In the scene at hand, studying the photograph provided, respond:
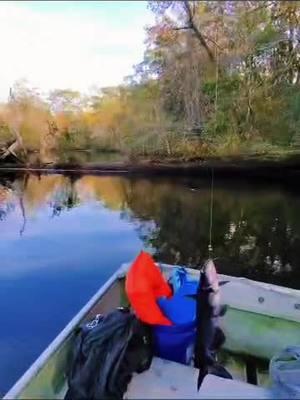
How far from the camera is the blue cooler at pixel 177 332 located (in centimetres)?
139

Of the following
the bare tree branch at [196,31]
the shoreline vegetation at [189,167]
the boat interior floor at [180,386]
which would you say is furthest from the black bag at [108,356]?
the shoreline vegetation at [189,167]

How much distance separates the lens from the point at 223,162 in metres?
4.42

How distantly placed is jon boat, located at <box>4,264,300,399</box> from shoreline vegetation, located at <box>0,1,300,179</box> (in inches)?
40.7

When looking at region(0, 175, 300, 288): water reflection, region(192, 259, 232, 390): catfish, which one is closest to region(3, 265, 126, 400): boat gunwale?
region(192, 259, 232, 390): catfish

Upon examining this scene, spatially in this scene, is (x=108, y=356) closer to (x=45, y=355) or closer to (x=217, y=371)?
(x=45, y=355)

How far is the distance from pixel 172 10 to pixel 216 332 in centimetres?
109

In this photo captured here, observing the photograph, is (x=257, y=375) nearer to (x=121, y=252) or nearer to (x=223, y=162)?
(x=121, y=252)

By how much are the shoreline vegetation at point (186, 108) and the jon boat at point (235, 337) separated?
1.03m

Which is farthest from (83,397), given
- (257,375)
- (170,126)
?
(170,126)

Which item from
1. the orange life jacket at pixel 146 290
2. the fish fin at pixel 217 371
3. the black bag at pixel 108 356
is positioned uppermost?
the orange life jacket at pixel 146 290

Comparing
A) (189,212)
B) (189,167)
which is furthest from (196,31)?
(189,212)

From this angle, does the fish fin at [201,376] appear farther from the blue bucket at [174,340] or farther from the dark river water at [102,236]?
the dark river water at [102,236]

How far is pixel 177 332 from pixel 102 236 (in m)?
3.06

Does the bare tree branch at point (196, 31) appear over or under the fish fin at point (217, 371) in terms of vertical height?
over
